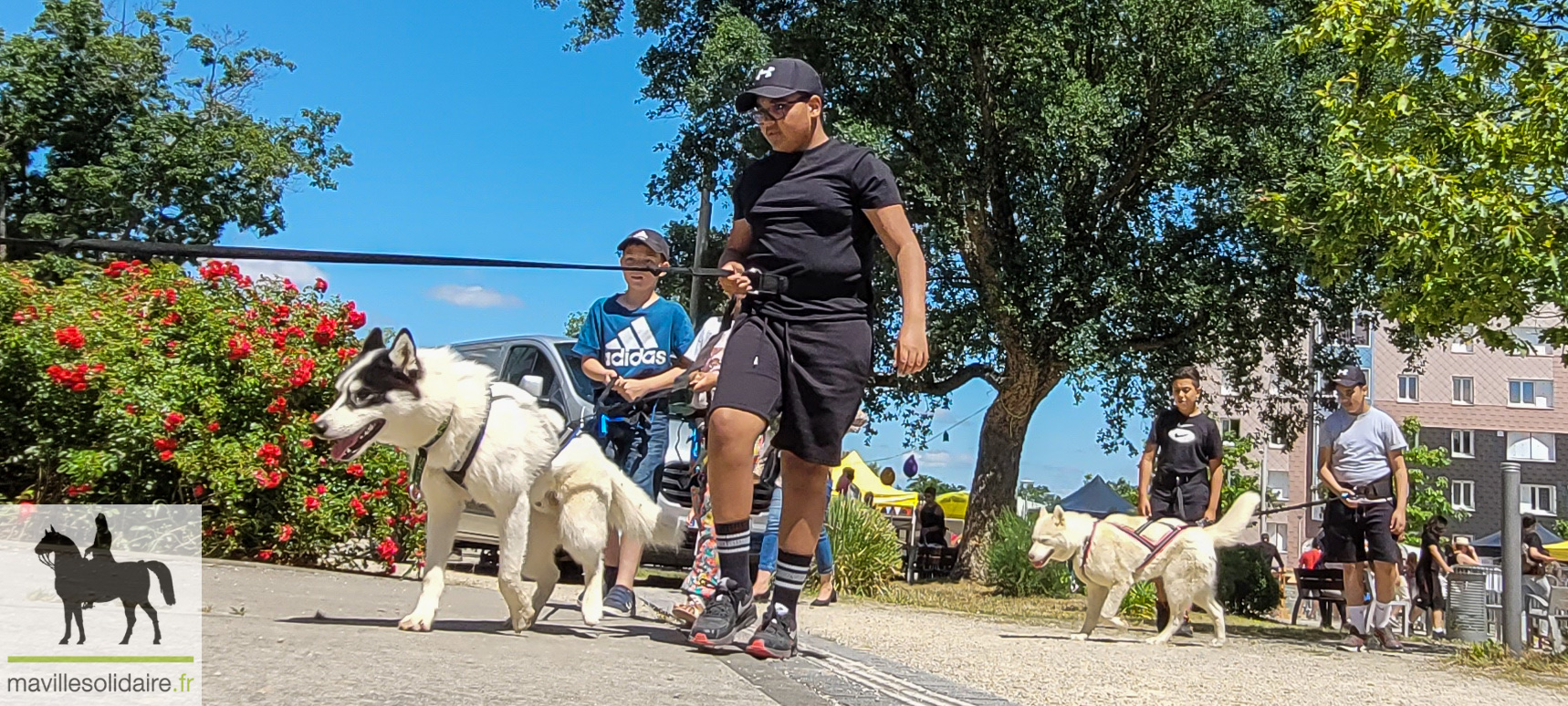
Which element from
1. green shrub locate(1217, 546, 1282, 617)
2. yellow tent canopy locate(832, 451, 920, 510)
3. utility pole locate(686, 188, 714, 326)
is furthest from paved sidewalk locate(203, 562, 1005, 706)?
yellow tent canopy locate(832, 451, 920, 510)

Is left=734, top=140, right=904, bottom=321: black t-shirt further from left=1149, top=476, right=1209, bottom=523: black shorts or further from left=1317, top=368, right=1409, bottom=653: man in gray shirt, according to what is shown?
left=1317, top=368, right=1409, bottom=653: man in gray shirt

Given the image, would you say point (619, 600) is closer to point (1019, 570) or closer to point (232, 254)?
point (232, 254)

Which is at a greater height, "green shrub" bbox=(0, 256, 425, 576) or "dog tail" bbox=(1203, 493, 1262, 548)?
"green shrub" bbox=(0, 256, 425, 576)

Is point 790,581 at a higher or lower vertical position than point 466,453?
lower

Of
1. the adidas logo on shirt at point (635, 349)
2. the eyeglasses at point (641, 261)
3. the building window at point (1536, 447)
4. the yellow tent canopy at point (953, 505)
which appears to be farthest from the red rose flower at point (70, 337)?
the building window at point (1536, 447)

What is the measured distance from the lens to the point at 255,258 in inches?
119

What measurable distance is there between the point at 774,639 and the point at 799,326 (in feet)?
3.55

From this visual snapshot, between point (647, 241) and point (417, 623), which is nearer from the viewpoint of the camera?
point (417, 623)

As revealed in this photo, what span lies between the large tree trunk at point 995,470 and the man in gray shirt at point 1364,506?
9426 mm

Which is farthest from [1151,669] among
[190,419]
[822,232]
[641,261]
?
[190,419]

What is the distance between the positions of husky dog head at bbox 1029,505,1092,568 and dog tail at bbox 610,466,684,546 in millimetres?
3546

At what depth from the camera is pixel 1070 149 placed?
1612 cm

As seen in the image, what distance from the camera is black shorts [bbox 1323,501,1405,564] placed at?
8641mm

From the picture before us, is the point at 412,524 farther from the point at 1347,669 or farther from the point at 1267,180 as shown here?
the point at 1267,180
